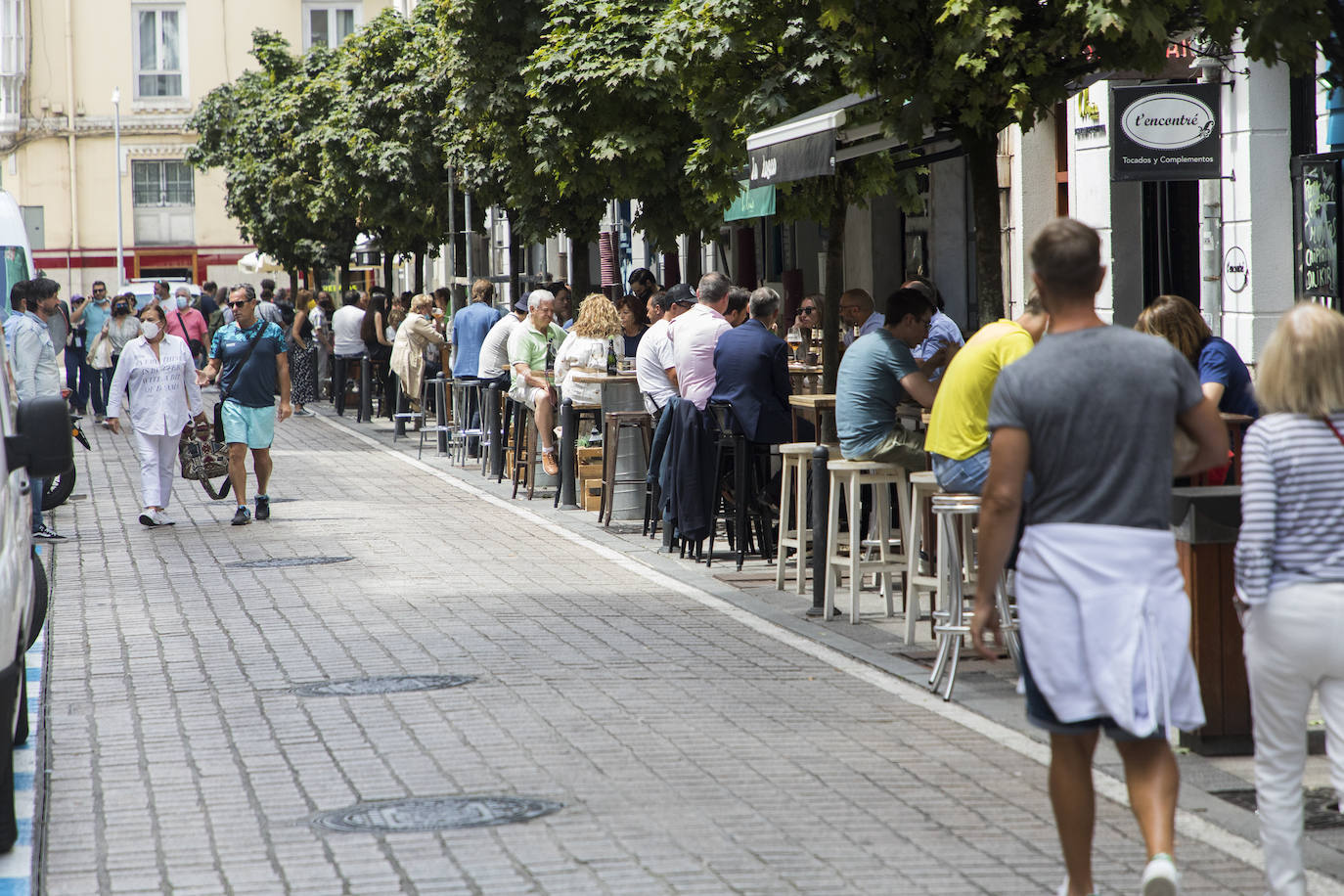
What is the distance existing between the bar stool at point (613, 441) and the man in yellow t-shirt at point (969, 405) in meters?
6.89

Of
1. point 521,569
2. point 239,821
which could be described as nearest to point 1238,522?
point 239,821

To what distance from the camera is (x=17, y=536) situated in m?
6.73

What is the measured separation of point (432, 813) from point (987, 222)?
533 centimetres

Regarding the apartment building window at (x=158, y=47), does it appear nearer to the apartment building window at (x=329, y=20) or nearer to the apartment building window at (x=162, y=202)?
the apartment building window at (x=162, y=202)

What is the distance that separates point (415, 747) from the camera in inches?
306

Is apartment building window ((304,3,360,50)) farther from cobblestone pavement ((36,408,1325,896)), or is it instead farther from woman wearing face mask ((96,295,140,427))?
cobblestone pavement ((36,408,1325,896))

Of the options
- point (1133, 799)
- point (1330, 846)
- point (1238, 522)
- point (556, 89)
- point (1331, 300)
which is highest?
point (556, 89)

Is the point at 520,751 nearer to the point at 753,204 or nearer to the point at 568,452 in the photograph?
the point at 568,452

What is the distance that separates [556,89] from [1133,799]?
1468cm

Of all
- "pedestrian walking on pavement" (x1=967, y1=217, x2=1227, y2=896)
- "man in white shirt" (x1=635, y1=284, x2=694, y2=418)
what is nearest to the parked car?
"pedestrian walking on pavement" (x1=967, y1=217, x2=1227, y2=896)

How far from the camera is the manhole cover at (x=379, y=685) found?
8969 millimetres

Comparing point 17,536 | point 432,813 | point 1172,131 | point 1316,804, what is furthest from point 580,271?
point 1316,804

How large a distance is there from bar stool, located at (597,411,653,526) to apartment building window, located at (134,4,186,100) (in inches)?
2125

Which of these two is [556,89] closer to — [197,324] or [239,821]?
[239,821]
